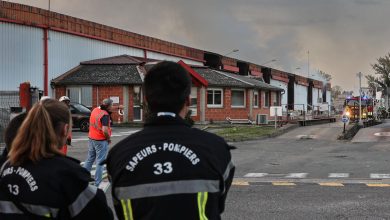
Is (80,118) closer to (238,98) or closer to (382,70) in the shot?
(238,98)

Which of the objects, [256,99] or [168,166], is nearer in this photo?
[168,166]

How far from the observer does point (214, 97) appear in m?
38.5

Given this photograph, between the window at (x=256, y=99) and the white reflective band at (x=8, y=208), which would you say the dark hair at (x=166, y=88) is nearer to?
the white reflective band at (x=8, y=208)

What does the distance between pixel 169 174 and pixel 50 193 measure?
63cm

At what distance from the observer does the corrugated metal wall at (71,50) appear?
114ft

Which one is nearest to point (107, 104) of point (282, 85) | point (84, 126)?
point (84, 126)

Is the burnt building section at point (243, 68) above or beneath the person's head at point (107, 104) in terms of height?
above

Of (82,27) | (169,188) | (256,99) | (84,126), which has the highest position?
(82,27)

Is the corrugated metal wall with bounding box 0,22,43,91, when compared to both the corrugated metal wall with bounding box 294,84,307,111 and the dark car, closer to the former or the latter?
the dark car

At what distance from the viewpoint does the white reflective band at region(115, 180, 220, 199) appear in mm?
2471

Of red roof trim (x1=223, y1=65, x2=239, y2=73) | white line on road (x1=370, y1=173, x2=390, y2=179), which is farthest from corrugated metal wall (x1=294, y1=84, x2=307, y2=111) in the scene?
white line on road (x1=370, y1=173, x2=390, y2=179)

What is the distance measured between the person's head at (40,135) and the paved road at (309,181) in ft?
16.6

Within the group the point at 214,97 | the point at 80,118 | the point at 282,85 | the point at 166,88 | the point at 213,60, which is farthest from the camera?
the point at 282,85

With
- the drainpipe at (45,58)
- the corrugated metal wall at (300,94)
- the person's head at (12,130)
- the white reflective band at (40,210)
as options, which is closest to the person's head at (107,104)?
the person's head at (12,130)
